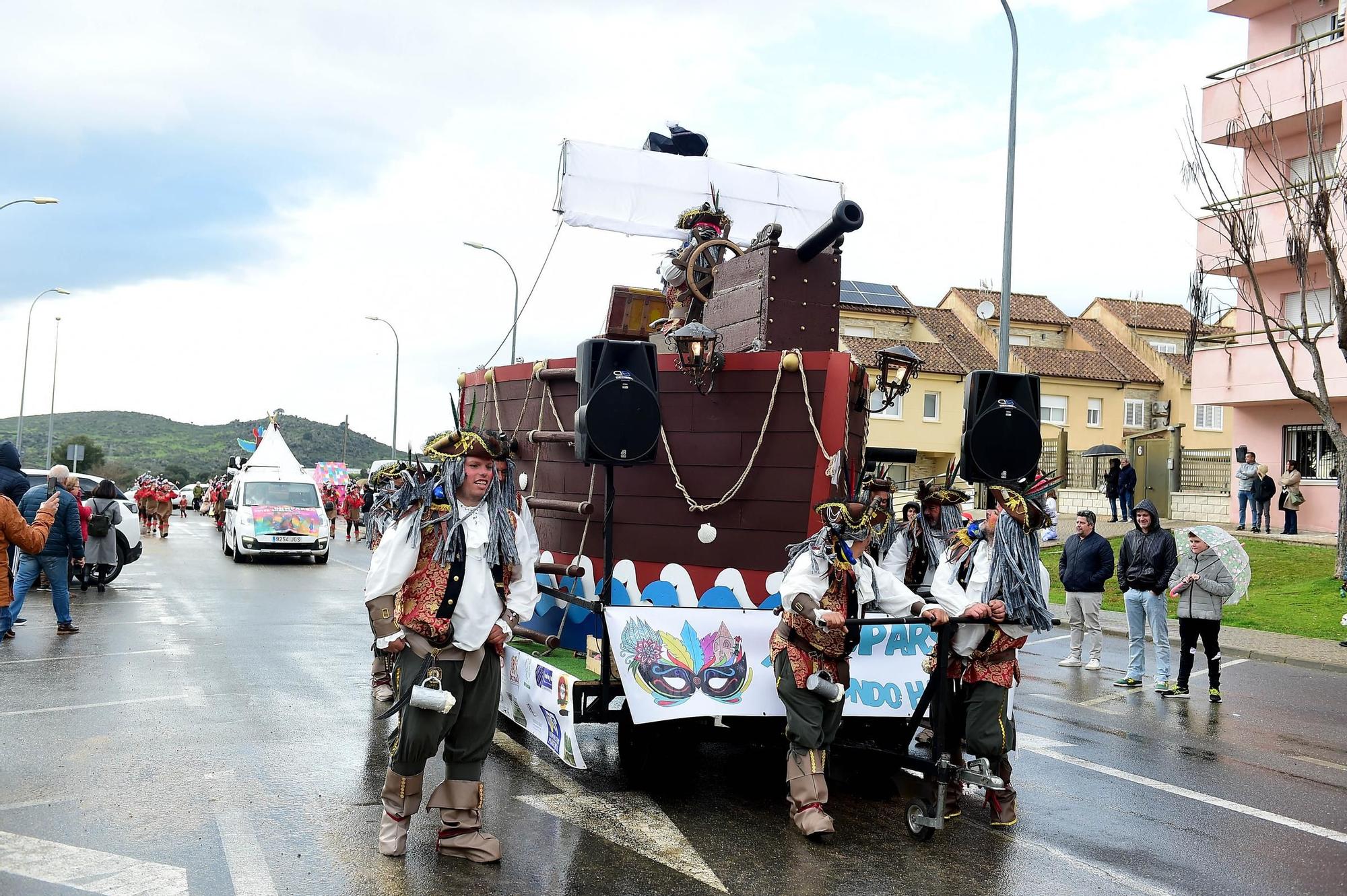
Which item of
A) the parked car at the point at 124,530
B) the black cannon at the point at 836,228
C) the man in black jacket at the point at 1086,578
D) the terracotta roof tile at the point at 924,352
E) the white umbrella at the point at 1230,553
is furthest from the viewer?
the terracotta roof tile at the point at 924,352

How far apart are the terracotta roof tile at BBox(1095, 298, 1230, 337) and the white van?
1533 inches

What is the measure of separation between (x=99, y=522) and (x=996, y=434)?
1457 centimetres

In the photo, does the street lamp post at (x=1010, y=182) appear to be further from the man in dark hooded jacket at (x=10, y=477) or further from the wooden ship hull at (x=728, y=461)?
the man in dark hooded jacket at (x=10, y=477)

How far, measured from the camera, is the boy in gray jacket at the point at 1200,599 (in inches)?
404

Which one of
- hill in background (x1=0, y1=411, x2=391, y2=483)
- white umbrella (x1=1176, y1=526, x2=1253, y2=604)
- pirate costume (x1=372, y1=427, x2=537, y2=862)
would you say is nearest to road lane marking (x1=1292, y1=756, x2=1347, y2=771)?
white umbrella (x1=1176, y1=526, x2=1253, y2=604)

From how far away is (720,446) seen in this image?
6973 mm

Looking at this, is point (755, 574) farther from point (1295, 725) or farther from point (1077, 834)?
point (1295, 725)

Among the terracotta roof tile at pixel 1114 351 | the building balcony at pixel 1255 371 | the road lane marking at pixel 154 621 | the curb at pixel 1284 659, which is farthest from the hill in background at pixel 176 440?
the curb at pixel 1284 659

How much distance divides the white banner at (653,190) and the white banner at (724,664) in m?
7.35

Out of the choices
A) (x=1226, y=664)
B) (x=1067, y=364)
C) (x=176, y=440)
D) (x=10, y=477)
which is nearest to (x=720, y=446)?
(x=10, y=477)

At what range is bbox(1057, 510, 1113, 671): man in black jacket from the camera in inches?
480

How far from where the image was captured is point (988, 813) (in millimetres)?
6355

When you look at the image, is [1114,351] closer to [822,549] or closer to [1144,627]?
[1144,627]

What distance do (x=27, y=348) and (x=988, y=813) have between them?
47702 millimetres
